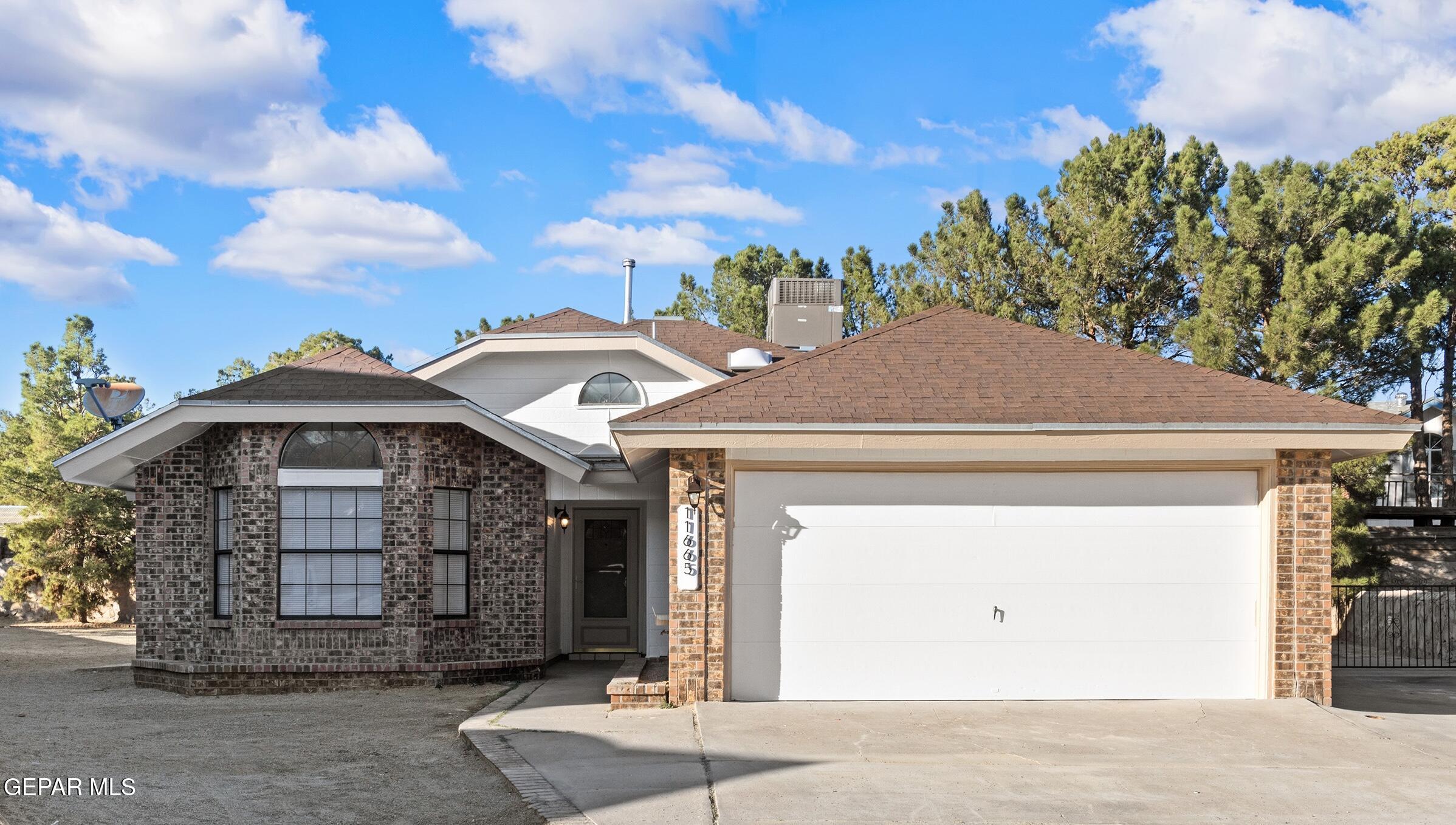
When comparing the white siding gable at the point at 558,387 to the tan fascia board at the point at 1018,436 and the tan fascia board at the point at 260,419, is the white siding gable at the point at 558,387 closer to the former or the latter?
Result: the tan fascia board at the point at 260,419

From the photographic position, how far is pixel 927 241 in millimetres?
28438

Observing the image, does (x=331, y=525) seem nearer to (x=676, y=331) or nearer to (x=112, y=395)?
(x=112, y=395)

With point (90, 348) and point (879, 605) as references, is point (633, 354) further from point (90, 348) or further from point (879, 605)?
point (90, 348)

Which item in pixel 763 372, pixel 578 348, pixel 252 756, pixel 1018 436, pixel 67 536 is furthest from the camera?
pixel 67 536

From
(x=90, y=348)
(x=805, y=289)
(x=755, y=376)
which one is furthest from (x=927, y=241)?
(x=90, y=348)

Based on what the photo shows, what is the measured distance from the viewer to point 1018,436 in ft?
34.0

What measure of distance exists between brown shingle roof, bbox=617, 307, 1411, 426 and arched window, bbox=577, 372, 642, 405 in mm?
4614

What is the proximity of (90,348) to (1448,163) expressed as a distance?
39756 mm

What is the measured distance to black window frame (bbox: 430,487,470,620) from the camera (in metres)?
13.2

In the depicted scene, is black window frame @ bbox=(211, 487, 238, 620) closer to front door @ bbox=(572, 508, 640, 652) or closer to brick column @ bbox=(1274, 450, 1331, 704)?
front door @ bbox=(572, 508, 640, 652)

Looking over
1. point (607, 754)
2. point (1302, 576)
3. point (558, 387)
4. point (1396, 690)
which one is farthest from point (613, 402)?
point (1396, 690)

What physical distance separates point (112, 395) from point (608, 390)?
6.21m

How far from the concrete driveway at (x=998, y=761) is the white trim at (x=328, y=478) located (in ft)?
11.0

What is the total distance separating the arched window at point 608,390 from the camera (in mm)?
16172
